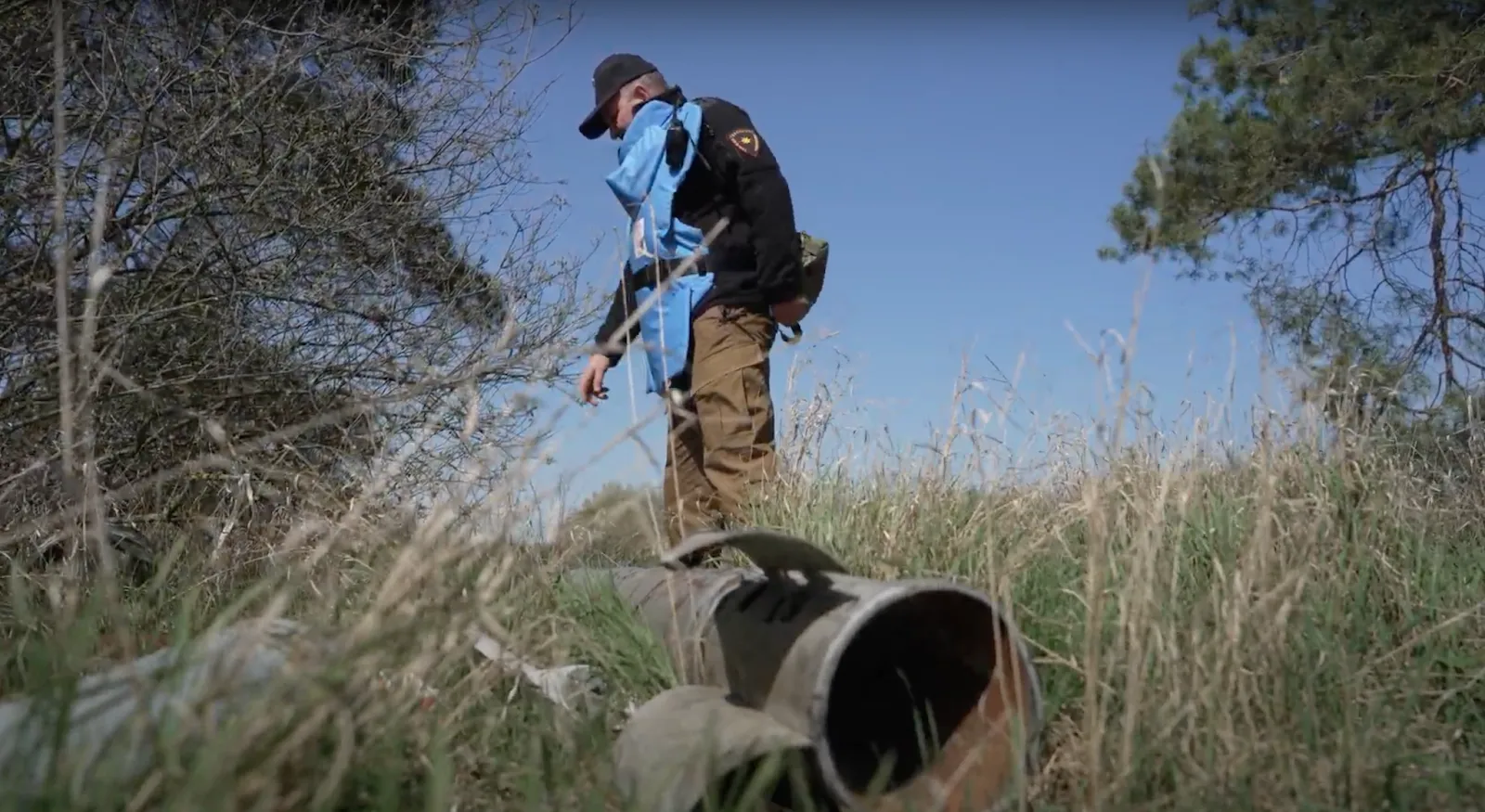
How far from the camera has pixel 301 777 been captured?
4.65 ft

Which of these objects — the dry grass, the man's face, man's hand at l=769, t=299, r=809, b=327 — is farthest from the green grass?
the man's face

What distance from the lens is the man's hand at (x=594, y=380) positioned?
14.9ft

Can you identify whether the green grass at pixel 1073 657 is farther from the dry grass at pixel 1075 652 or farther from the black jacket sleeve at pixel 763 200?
the black jacket sleeve at pixel 763 200

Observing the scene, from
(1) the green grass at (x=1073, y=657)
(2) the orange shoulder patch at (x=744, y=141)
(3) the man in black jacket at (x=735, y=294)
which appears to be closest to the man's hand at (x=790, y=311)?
(3) the man in black jacket at (x=735, y=294)

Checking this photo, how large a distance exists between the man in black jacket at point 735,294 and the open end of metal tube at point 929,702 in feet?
5.42

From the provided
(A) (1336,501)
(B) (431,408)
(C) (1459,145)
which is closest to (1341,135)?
(C) (1459,145)

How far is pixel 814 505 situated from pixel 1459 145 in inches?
246

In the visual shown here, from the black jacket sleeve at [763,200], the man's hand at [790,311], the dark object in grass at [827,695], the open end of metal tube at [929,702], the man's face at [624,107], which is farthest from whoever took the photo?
the man's face at [624,107]

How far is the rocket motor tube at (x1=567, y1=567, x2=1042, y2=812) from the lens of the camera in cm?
189

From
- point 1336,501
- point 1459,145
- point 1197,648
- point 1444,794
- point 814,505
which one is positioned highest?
point 1459,145

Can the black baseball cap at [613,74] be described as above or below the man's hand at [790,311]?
above

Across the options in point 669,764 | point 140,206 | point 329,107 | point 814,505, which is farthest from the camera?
point 329,107

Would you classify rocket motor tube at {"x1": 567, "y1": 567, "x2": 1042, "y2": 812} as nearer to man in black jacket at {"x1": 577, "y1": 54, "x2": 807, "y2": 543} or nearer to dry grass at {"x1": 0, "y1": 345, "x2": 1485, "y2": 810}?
dry grass at {"x1": 0, "y1": 345, "x2": 1485, "y2": 810}

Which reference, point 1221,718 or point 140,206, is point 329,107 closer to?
point 140,206
